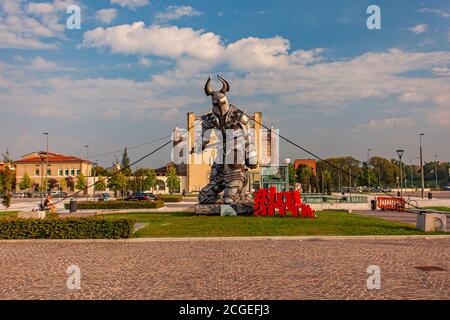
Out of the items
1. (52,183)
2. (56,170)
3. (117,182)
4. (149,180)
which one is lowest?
(117,182)

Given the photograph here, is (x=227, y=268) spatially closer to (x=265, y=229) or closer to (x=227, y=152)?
(x=265, y=229)

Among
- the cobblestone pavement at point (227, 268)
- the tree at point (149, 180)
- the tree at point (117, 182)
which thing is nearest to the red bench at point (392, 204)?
the cobblestone pavement at point (227, 268)

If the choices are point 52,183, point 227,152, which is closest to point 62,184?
point 52,183

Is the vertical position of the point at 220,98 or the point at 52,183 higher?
the point at 220,98

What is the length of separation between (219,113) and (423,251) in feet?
48.3

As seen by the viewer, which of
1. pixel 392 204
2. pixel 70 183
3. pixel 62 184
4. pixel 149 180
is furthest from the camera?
pixel 70 183

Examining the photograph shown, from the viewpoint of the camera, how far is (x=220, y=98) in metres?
24.2

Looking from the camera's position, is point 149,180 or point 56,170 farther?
point 56,170

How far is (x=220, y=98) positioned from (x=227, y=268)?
50.5 ft

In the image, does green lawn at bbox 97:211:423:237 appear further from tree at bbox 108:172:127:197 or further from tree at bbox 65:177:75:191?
tree at bbox 65:177:75:191

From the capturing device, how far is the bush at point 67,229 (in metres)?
15.8

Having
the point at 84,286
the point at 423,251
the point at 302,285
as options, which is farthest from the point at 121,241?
the point at 423,251

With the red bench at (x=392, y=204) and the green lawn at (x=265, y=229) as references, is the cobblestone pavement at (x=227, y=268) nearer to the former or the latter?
the green lawn at (x=265, y=229)

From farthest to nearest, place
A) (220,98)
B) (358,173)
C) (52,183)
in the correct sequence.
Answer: (358,173) < (52,183) < (220,98)
